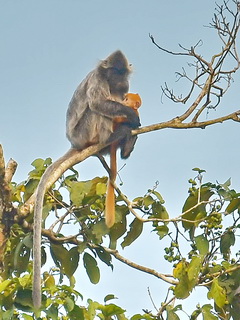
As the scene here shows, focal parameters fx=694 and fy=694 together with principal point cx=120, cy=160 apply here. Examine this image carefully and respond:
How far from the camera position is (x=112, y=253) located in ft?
14.9

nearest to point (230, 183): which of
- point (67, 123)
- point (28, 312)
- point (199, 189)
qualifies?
point (199, 189)

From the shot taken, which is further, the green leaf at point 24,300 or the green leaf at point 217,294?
the green leaf at point 217,294

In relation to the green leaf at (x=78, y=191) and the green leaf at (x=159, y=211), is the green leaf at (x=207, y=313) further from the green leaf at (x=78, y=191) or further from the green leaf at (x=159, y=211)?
the green leaf at (x=78, y=191)

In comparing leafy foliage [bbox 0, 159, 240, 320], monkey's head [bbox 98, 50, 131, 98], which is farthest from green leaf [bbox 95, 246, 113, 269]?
monkey's head [bbox 98, 50, 131, 98]

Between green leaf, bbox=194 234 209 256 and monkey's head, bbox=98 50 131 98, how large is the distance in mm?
2409

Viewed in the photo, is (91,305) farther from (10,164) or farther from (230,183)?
(230,183)

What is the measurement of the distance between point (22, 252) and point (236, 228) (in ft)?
4.47

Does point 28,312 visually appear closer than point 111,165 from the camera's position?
Yes

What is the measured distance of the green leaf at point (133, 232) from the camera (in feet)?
15.0

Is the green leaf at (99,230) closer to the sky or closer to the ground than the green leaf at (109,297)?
closer to the sky

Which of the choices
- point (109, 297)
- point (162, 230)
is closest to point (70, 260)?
point (162, 230)

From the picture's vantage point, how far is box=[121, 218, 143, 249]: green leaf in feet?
15.0

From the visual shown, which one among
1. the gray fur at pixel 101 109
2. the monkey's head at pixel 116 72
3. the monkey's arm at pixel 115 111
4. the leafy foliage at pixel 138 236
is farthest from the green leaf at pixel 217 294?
the monkey's head at pixel 116 72

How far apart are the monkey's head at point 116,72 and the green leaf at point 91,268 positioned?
2.20 meters
